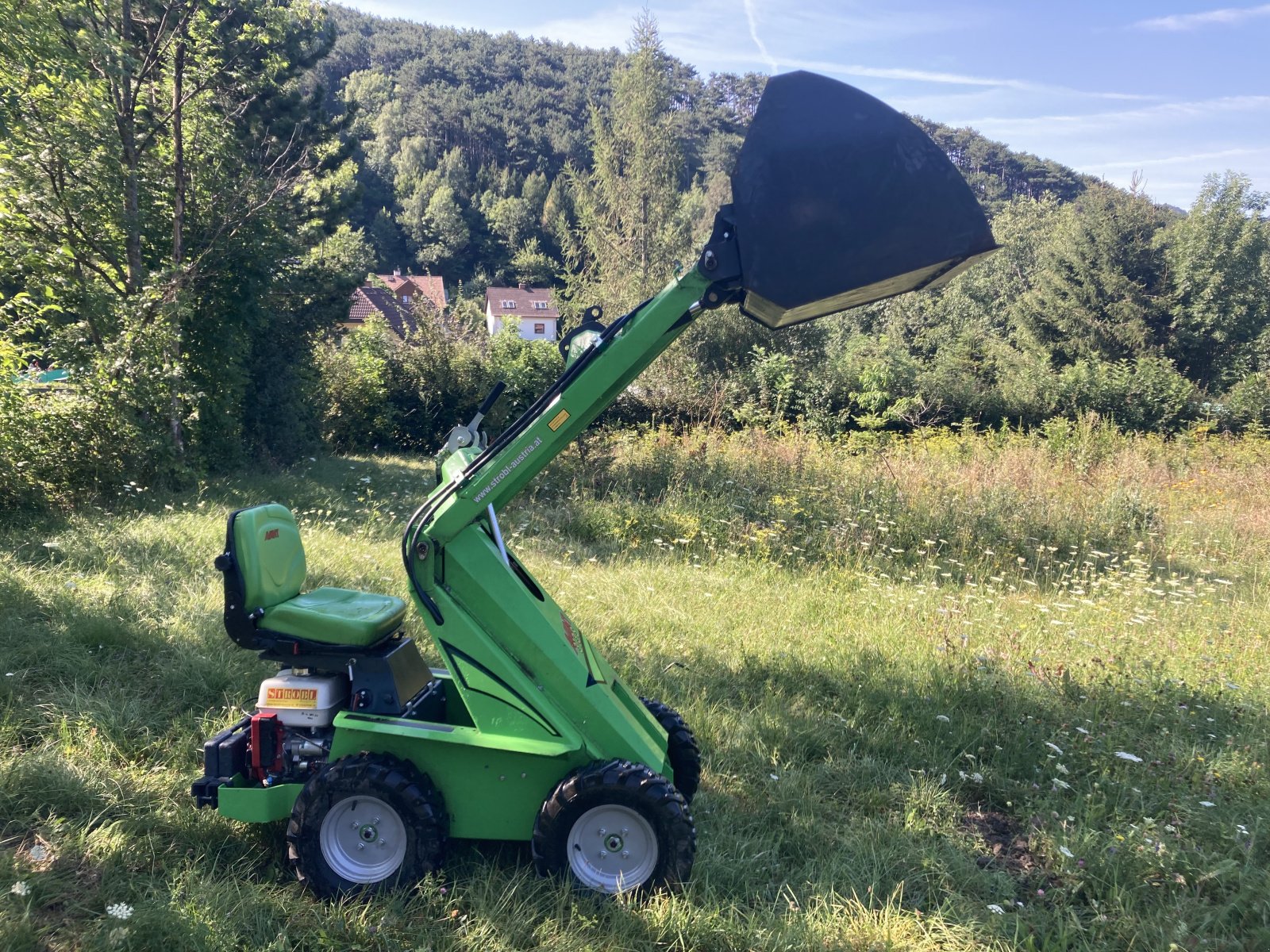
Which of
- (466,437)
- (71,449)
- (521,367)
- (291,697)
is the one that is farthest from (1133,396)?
(71,449)

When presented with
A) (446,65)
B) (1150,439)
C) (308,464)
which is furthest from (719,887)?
(446,65)

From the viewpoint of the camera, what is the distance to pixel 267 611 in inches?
128

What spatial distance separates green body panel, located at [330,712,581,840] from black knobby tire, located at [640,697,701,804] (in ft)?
2.55

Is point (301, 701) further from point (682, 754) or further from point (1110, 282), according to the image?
point (1110, 282)

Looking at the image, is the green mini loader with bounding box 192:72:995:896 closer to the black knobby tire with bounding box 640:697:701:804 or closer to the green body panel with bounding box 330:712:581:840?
the green body panel with bounding box 330:712:581:840

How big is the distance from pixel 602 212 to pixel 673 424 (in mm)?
8056

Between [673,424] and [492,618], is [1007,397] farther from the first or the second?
[492,618]

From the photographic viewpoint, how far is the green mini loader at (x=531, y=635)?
2656 millimetres

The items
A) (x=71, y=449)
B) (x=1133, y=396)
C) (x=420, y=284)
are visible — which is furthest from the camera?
(x=420, y=284)

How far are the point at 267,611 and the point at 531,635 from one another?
3.80 feet

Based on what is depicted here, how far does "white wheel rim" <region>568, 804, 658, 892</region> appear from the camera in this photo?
2.99 metres

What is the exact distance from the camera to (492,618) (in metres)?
3.10

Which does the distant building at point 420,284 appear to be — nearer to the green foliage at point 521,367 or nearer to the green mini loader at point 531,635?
the green foliage at point 521,367

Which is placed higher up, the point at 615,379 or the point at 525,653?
the point at 615,379
